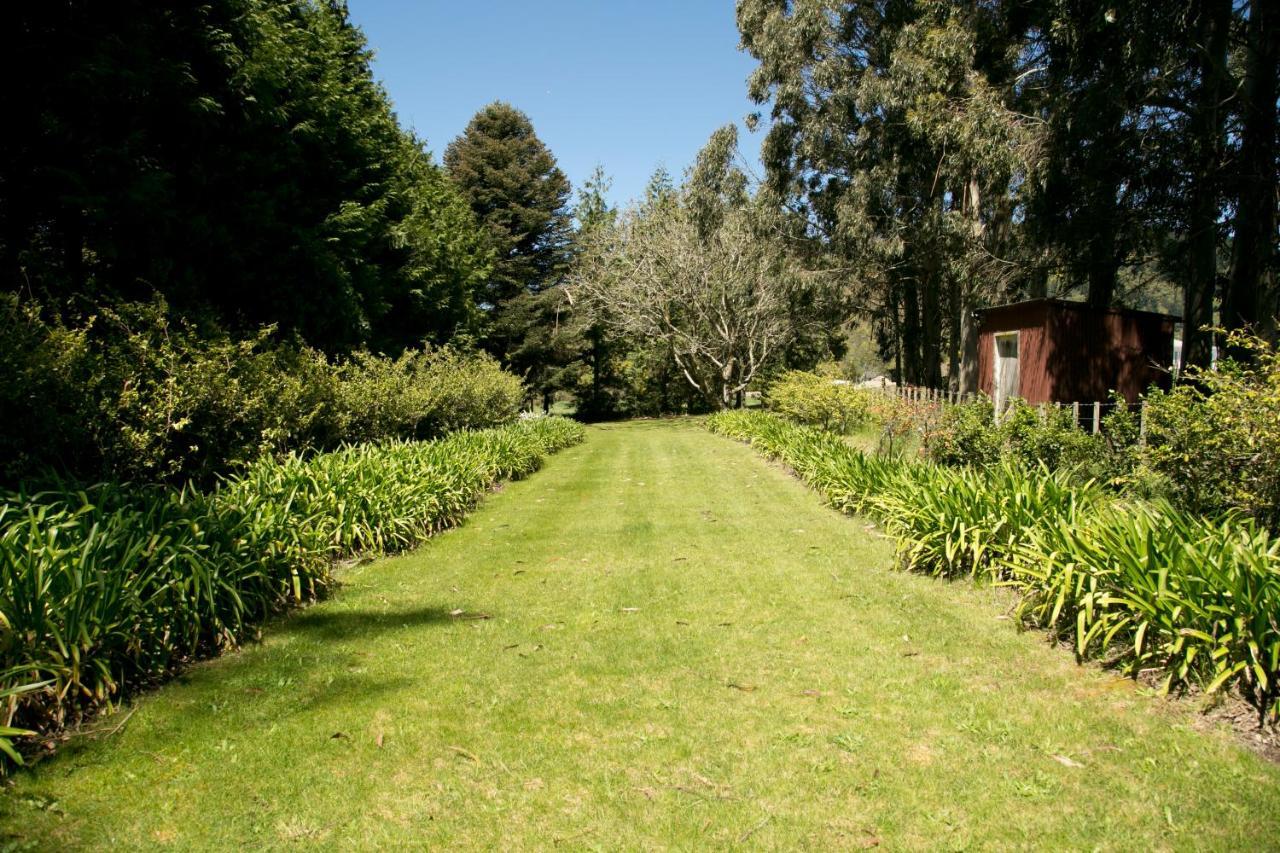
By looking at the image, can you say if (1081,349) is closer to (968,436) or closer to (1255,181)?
(1255,181)

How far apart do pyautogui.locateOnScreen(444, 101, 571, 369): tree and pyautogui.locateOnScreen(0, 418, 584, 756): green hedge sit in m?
27.3

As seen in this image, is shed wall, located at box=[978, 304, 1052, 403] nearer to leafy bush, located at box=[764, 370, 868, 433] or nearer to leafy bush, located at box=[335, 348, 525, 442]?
leafy bush, located at box=[764, 370, 868, 433]

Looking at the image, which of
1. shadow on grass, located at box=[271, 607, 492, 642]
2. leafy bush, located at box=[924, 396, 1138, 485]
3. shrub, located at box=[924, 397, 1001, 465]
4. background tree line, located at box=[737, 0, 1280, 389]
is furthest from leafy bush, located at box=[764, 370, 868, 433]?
shadow on grass, located at box=[271, 607, 492, 642]

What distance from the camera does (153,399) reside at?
6.59 m

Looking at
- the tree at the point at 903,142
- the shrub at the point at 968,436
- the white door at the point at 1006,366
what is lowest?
the shrub at the point at 968,436

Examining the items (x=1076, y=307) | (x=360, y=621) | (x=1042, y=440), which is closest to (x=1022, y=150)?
(x=1076, y=307)

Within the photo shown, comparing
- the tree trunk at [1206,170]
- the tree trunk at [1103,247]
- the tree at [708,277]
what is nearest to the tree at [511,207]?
the tree at [708,277]

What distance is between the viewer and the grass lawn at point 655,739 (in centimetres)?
→ 284

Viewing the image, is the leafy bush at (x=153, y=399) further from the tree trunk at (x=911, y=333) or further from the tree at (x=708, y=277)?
the tree trunk at (x=911, y=333)

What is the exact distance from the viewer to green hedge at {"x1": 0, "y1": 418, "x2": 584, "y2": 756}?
11.4 ft

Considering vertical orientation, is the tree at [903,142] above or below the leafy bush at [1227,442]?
above

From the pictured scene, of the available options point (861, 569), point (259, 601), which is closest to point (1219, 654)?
point (861, 569)

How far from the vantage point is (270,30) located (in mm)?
Answer: 11305

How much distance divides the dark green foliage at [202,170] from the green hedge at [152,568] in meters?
2.89
